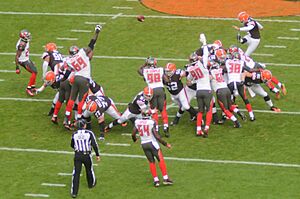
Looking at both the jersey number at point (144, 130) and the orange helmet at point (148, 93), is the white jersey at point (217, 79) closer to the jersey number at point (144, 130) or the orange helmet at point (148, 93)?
the orange helmet at point (148, 93)

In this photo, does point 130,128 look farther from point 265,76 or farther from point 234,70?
point 265,76

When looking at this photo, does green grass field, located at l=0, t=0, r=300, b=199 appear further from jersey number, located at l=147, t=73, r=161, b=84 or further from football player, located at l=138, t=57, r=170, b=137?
jersey number, located at l=147, t=73, r=161, b=84

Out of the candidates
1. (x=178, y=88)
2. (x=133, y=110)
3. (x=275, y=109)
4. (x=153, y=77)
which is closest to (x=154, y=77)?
(x=153, y=77)

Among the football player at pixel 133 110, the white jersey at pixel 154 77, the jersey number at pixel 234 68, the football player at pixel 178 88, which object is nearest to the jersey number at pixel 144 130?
the football player at pixel 133 110

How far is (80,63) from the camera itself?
23797mm

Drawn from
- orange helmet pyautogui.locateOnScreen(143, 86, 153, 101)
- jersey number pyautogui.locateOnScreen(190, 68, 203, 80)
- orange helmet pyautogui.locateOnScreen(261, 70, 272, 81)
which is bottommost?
orange helmet pyautogui.locateOnScreen(261, 70, 272, 81)

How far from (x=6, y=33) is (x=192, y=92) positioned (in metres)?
8.82

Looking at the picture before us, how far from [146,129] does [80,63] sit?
3.96 metres

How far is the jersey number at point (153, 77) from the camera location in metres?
23.6

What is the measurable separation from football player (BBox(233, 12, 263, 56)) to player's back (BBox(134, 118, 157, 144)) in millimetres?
7495

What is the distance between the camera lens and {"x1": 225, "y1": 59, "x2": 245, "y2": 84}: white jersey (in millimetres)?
24422

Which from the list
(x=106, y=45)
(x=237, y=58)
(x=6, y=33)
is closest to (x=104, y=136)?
(x=237, y=58)

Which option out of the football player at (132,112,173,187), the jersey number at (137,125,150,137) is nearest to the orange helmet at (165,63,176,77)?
the football player at (132,112,173,187)

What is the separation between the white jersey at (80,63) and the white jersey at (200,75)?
2.56m
